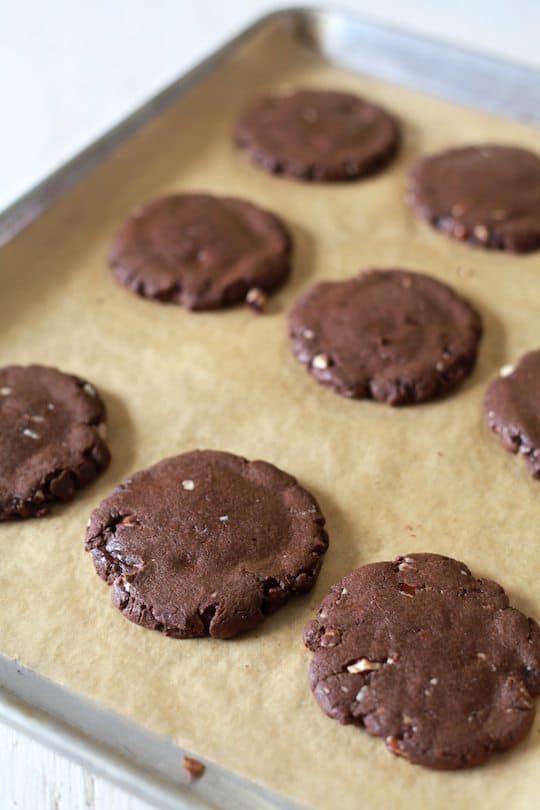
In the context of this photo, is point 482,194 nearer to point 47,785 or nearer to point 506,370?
point 506,370

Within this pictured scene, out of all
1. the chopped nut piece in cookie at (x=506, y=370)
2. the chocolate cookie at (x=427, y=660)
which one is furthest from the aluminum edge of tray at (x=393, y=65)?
the chocolate cookie at (x=427, y=660)

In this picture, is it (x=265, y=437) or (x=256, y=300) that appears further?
(x=256, y=300)

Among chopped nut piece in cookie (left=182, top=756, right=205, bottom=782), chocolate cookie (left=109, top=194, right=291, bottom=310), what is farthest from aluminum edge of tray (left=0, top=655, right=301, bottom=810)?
→ chocolate cookie (left=109, top=194, right=291, bottom=310)

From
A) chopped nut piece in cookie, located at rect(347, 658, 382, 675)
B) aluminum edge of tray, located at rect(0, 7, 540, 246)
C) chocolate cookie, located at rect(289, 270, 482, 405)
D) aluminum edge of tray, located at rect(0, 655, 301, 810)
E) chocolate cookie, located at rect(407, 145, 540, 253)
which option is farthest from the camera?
aluminum edge of tray, located at rect(0, 7, 540, 246)

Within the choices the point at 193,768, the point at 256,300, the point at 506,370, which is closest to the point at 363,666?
the point at 193,768

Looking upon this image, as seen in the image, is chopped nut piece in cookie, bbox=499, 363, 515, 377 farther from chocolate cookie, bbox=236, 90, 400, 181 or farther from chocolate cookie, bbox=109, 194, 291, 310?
chocolate cookie, bbox=236, 90, 400, 181
